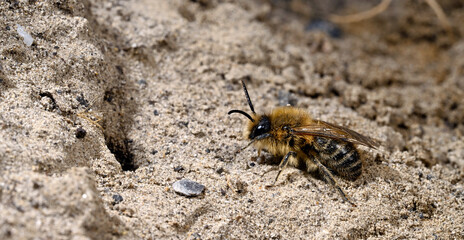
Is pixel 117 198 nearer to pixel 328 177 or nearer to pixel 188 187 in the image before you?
pixel 188 187

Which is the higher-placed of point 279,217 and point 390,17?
point 390,17

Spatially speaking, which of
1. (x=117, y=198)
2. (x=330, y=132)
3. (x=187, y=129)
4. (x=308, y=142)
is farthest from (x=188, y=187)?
(x=330, y=132)

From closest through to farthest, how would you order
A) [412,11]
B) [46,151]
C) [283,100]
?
[46,151], [283,100], [412,11]

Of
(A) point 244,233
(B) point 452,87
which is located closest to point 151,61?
(A) point 244,233

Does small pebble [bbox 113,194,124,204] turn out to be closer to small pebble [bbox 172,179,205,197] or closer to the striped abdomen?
small pebble [bbox 172,179,205,197]

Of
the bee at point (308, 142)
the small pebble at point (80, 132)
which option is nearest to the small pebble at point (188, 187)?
the bee at point (308, 142)

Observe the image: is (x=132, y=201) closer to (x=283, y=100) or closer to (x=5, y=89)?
(x=5, y=89)
